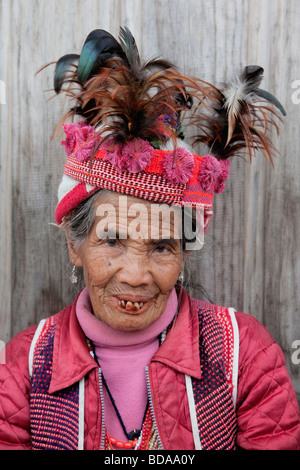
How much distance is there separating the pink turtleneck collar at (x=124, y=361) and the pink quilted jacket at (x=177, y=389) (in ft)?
0.20

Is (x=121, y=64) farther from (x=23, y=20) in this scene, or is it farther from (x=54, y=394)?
(x=54, y=394)

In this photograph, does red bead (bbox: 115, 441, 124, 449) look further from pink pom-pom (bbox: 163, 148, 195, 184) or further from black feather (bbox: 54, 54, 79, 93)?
black feather (bbox: 54, 54, 79, 93)

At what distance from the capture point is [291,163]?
7.70 feet

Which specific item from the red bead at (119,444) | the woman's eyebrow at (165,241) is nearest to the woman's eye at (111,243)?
the woman's eyebrow at (165,241)

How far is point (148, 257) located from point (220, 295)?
0.78 m

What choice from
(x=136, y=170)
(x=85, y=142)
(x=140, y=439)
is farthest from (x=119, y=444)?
(x=85, y=142)

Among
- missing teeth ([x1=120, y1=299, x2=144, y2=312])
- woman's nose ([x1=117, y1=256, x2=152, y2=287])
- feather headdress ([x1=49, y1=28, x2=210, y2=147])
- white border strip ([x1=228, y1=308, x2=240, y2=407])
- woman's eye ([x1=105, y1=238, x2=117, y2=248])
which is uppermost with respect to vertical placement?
feather headdress ([x1=49, y1=28, x2=210, y2=147])

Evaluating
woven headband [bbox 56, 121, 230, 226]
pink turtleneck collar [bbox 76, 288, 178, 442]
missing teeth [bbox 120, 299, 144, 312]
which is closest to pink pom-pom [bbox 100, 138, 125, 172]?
woven headband [bbox 56, 121, 230, 226]

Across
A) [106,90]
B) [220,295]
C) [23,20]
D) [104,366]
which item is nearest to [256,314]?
[220,295]

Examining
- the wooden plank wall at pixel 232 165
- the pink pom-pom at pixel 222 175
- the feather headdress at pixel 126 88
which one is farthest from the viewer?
the wooden plank wall at pixel 232 165

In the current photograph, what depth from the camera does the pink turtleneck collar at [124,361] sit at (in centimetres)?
185

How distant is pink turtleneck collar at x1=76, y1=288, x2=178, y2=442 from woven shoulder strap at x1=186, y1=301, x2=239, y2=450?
0.18 metres

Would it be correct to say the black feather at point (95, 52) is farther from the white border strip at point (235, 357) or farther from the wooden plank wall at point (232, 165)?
the white border strip at point (235, 357)

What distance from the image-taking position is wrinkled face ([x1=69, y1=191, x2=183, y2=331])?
1787mm
